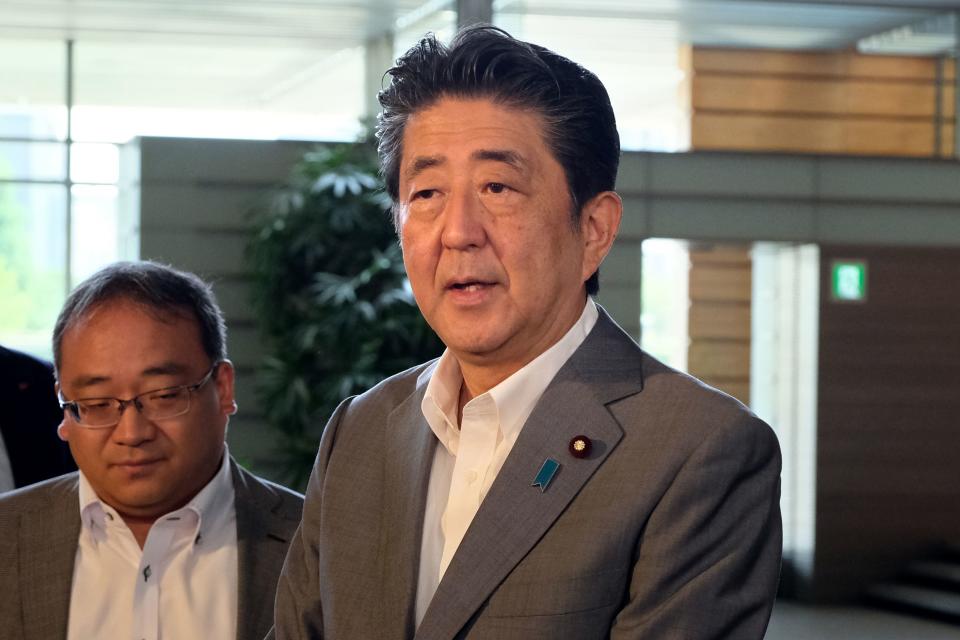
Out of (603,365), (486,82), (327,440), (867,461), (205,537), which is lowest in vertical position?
(867,461)

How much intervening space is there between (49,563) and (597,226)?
3.44 feet

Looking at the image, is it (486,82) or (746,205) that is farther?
(746,205)

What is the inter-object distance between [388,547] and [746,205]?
7.03 meters

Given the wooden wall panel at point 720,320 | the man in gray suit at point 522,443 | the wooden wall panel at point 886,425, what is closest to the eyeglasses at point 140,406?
the man in gray suit at point 522,443

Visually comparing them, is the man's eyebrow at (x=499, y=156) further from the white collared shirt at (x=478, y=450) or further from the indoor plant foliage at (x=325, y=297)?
the indoor plant foliage at (x=325, y=297)

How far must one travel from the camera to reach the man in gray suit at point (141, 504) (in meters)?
2.08

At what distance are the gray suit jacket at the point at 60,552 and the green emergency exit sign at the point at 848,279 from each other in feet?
24.4

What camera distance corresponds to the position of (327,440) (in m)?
1.85

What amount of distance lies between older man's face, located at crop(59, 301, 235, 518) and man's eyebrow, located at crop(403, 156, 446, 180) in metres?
0.65

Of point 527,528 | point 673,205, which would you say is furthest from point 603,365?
point 673,205

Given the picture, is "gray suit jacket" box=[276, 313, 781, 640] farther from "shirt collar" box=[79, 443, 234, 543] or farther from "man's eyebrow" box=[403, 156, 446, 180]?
"shirt collar" box=[79, 443, 234, 543]

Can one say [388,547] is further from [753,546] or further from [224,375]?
[224,375]

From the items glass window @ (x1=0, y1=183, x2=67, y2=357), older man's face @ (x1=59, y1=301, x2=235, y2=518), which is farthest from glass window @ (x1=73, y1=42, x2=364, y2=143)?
older man's face @ (x1=59, y1=301, x2=235, y2=518)

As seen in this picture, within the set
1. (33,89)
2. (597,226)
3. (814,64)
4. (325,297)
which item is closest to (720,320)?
(814,64)
